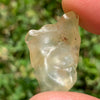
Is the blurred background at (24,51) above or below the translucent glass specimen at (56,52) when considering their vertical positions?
below

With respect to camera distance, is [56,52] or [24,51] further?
[24,51]

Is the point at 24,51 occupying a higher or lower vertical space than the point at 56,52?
lower

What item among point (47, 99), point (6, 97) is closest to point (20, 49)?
point (6, 97)

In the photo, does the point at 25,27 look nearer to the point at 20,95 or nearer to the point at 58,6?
the point at 58,6

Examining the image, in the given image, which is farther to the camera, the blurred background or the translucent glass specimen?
the blurred background

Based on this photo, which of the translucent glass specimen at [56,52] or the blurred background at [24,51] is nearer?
the translucent glass specimen at [56,52]
